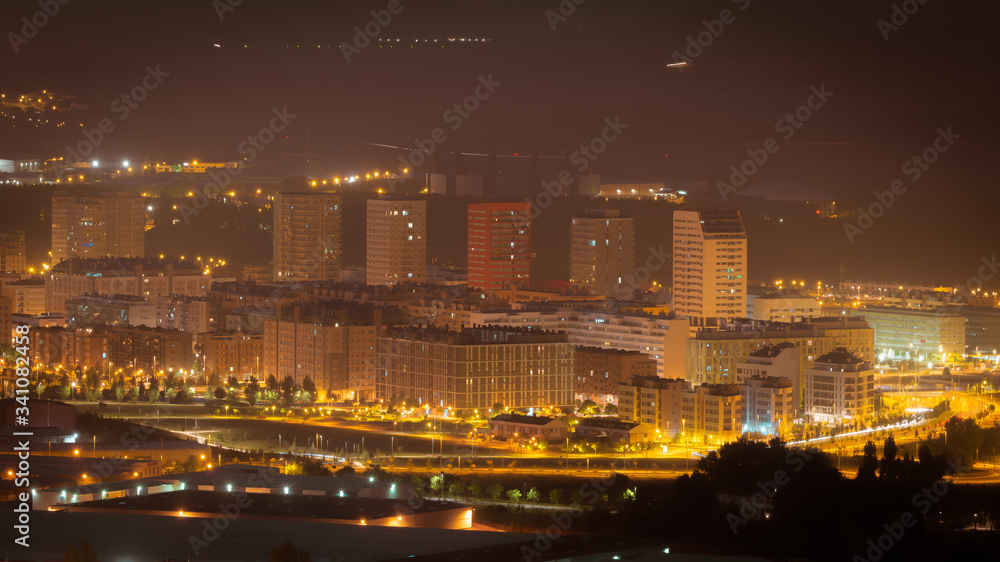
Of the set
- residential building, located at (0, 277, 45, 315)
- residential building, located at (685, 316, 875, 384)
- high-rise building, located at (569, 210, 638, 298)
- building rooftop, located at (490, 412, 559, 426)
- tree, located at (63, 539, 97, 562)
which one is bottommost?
tree, located at (63, 539, 97, 562)

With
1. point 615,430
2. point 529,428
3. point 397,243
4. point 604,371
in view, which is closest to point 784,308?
point 604,371

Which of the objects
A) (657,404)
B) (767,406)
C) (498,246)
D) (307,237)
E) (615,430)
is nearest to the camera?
(615,430)

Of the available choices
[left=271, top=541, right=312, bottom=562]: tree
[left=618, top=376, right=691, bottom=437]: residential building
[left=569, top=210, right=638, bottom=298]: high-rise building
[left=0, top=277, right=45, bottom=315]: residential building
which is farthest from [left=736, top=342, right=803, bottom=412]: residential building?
[left=0, top=277, right=45, bottom=315]: residential building

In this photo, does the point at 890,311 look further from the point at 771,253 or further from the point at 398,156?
the point at 398,156

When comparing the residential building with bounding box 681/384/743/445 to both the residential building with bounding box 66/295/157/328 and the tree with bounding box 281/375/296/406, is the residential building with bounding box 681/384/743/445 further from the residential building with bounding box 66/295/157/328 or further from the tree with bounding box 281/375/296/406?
the residential building with bounding box 66/295/157/328

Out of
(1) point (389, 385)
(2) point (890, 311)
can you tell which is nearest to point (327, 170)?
(2) point (890, 311)

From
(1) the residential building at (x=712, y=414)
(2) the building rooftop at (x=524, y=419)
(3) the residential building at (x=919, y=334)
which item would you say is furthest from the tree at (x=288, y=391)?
(3) the residential building at (x=919, y=334)

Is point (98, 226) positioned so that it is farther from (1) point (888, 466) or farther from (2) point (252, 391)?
(1) point (888, 466)
